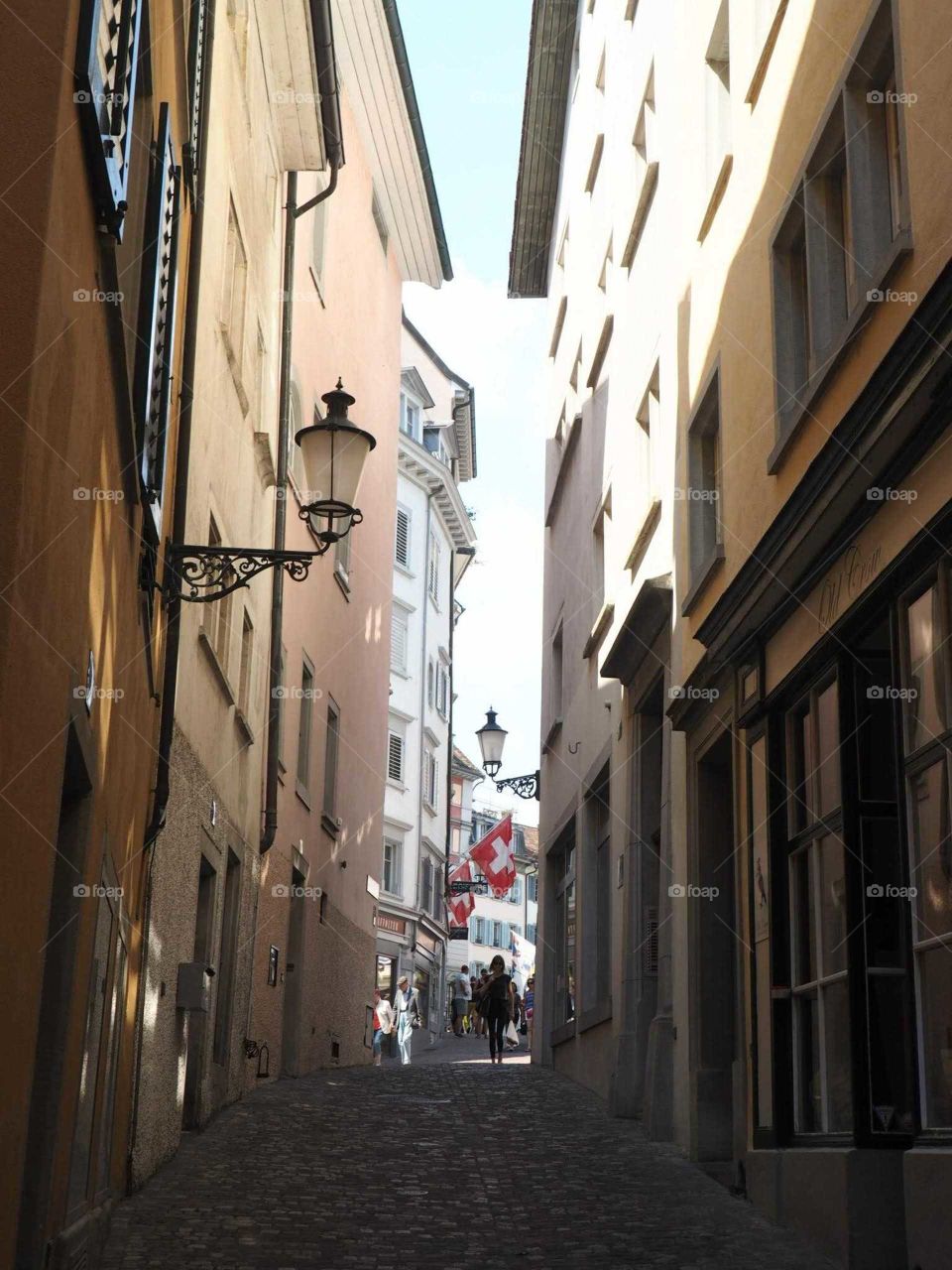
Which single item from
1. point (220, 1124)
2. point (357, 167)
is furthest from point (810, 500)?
point (357, 167)

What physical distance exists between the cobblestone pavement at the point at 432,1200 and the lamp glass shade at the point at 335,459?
4.18 meters

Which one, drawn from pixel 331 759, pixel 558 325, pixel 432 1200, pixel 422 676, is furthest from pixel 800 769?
pixel 422 676

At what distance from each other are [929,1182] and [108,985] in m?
4.03

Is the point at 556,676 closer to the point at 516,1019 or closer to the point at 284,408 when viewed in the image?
the point at 284,408

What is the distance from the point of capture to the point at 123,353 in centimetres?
686

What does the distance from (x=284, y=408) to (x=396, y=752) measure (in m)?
29.9

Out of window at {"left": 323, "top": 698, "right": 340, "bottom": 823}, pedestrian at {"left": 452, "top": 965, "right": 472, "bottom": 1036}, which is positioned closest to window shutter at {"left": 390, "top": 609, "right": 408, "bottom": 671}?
pedestrian at {"left": 452, "top": 965, "right": 472, "bottom": 1036}

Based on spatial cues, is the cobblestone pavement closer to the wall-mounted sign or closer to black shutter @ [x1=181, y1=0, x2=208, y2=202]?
black shutter @ [x1=181, y1=0, x2=208, y2=202]

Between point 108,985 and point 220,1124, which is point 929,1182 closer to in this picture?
point 108,985

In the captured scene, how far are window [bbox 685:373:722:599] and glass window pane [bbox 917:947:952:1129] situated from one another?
18.7ft

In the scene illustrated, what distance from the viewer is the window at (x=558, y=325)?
2641 cm

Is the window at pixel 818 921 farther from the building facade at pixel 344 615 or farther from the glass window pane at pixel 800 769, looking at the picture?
the building facade at pixel 344 615

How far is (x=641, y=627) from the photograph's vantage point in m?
14.7

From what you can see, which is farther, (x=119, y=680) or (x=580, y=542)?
(x=580, y=542)
